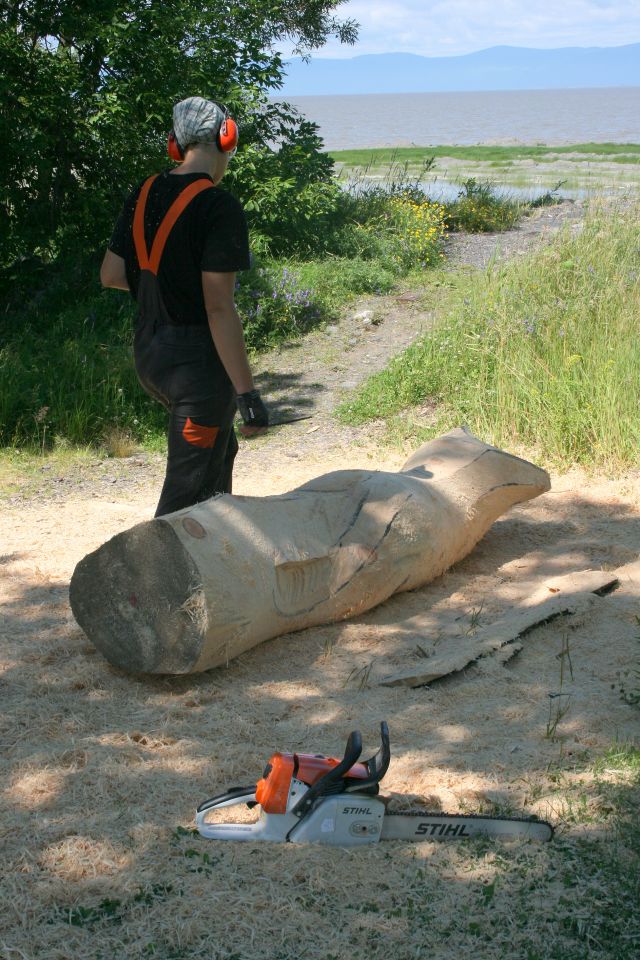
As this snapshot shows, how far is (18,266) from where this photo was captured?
35.4ft

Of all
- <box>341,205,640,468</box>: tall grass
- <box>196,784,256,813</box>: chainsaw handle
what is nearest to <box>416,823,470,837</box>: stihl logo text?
<box>196,784,256,813</box>: chainsaw handle

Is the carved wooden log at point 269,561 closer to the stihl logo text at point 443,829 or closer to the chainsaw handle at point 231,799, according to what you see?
the chainsaw handle at point 231,799

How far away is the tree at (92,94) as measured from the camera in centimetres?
973

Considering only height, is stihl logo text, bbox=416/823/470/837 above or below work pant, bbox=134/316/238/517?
below

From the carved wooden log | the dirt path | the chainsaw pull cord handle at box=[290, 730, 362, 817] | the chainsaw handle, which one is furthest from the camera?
the carved wooden log

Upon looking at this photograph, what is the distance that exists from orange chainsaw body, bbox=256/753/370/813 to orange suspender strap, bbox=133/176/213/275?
7.19 feet

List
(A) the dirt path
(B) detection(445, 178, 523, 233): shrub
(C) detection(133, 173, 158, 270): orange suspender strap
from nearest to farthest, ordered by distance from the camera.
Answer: (A) the dirt path < (C) detection(133, 173, 158, 270): orange suspender strap < (B) detection(445, 178, 523, 233): shrub

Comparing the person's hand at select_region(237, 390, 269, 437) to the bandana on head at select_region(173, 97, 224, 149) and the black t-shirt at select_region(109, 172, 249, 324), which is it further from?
the bandana on head at select_region(173, 97, 224, 149)

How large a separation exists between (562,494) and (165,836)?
4.05 metres

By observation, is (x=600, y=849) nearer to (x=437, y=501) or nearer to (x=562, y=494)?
(x=437, y=501)

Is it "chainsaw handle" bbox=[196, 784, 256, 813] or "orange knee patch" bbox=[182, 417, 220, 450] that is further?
"orange knee patch" bbox=[182, 417, 220, 450]

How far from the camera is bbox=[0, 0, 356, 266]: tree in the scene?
9.73 meters

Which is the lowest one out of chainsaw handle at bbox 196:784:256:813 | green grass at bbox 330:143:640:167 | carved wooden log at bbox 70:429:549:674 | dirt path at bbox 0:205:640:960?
dirt path at bbox 0:205:640:960

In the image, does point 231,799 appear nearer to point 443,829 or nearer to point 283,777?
point 283,777
